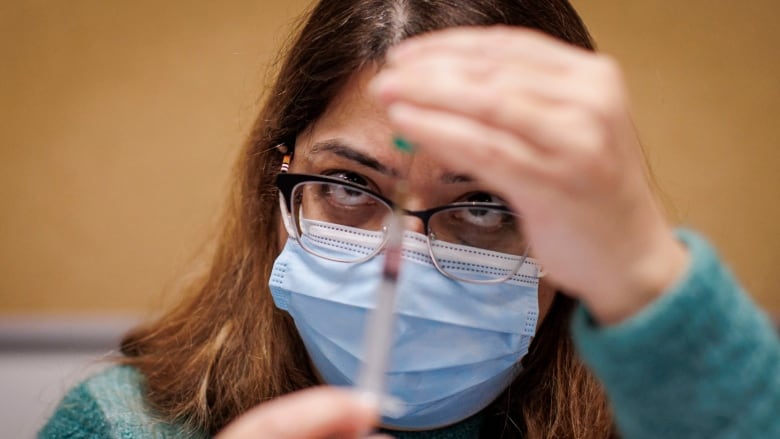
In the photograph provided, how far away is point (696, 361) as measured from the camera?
62 centimetres

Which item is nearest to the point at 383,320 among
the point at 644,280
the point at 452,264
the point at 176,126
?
the point at 644,280

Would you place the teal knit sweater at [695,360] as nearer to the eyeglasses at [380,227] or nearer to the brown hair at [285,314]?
the eyeglasses at [380,227]

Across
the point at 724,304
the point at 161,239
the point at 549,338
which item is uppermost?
the point at 724,304

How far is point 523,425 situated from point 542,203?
0.70 m

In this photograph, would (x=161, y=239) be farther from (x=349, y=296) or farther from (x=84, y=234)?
(x=349, y=296)

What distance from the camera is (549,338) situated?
1.23 meters

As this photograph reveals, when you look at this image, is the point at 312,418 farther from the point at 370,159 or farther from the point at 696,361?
the point at 370,159

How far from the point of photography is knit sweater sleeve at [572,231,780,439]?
2.01 feet

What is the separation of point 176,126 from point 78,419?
991mm

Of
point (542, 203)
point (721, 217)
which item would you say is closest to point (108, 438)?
point (542, 203)

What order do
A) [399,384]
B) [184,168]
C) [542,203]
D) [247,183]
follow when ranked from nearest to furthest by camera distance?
[542,203]
[399,384]
[247,183]
[184,168]

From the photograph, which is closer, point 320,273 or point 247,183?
point 320,273

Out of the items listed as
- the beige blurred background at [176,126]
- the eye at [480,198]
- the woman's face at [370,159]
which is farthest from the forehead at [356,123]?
the beige blurred background at [176,126]

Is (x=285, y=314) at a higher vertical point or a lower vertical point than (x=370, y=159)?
lower
